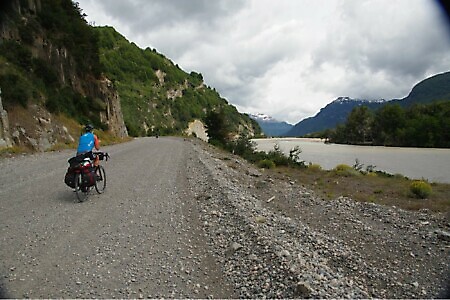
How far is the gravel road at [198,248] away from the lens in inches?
148

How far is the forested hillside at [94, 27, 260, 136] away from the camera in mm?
95062

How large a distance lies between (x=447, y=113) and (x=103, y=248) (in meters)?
73.7

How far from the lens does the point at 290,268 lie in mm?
4059

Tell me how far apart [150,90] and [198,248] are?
376 feet

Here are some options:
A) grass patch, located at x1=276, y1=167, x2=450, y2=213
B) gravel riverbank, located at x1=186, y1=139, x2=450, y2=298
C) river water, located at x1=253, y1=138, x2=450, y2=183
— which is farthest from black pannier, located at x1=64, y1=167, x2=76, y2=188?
river water, located at x1=253, y1=138, x2=450, y2=183

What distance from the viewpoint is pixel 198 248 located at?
4.96 meters

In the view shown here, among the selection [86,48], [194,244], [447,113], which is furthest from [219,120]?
[447,113]

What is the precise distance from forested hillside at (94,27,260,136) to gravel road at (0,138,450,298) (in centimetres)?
7875

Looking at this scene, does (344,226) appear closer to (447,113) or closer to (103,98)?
(103,98)

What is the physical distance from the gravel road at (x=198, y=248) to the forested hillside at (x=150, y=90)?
258 ft

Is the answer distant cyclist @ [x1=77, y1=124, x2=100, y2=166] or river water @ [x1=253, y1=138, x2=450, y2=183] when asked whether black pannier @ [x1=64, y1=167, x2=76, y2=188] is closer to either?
distant cyclist @ [x1=77, y1=124, x2=100, y2=166]

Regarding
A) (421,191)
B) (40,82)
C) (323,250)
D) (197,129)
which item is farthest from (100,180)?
(197,129)

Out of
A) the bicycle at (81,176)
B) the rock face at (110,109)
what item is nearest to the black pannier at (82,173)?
the bicycle at (81,176)

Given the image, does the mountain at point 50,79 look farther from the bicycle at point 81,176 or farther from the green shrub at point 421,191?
the green shrub at point 421,191
